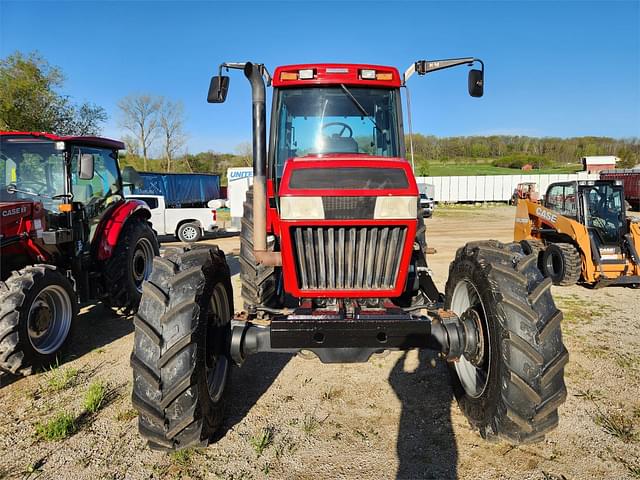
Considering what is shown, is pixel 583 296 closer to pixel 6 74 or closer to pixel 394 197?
pixel 394 197

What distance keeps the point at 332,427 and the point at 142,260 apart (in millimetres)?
4372

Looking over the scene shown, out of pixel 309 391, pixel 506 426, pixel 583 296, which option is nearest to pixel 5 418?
pixel 309 391

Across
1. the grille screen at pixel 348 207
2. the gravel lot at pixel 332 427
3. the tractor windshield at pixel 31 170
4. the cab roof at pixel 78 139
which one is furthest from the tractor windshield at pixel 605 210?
the tractor windshield at pixel 31 170

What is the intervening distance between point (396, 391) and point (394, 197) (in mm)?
1733

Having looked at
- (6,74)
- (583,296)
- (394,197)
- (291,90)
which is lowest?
(583,296)

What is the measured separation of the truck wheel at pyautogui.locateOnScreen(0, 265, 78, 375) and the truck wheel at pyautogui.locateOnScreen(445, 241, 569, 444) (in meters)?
3.63

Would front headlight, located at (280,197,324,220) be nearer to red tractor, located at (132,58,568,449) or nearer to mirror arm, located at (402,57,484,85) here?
red tractor, located at (132,58,568,449)

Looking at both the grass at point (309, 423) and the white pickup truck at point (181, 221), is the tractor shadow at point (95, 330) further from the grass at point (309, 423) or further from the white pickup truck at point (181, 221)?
the white pickup truck at point (181, 221)

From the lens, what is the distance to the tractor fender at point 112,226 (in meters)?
5.19

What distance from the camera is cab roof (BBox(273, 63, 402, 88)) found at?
3.64 m

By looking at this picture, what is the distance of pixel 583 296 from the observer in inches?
259

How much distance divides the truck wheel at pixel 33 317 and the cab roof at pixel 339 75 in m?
2.84

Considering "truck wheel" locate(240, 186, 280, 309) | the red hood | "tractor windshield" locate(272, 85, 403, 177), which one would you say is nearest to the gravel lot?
"truck wheel" locate(240, 186, 280, 309)

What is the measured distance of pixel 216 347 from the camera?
→ 9.49ft
